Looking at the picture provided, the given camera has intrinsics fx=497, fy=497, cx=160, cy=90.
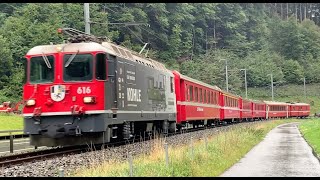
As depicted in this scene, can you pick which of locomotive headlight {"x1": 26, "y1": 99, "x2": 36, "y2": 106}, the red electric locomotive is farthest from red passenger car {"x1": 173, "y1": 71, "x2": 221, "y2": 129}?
locomotive headlight {"x1": 26, "y1": 99, "x2": 36, "y2": 106}

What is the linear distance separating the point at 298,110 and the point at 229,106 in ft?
124

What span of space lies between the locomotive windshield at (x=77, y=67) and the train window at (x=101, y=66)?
0.75 ft

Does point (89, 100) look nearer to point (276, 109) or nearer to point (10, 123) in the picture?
point (10, 123)

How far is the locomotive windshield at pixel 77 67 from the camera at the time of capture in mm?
16750

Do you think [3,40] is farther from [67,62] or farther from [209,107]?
[67,62]

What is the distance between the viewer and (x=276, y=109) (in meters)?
76.9

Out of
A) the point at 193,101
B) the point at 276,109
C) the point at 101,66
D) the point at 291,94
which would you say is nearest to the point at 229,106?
the point at 193,101

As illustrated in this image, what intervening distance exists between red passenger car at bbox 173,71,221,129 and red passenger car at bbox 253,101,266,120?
24.9m

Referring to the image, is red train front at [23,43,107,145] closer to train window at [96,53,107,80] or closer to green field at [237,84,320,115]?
train window at [96,53,107,80]

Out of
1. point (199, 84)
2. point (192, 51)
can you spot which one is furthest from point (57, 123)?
point (192, 51)

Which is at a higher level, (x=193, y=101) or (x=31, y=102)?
(x=193, y=101)

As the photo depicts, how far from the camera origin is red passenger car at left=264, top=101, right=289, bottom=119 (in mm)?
73225

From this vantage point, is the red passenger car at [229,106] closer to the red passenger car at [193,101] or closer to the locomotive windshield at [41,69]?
the red passenger car at [193,101]

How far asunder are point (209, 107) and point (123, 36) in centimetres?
4381
